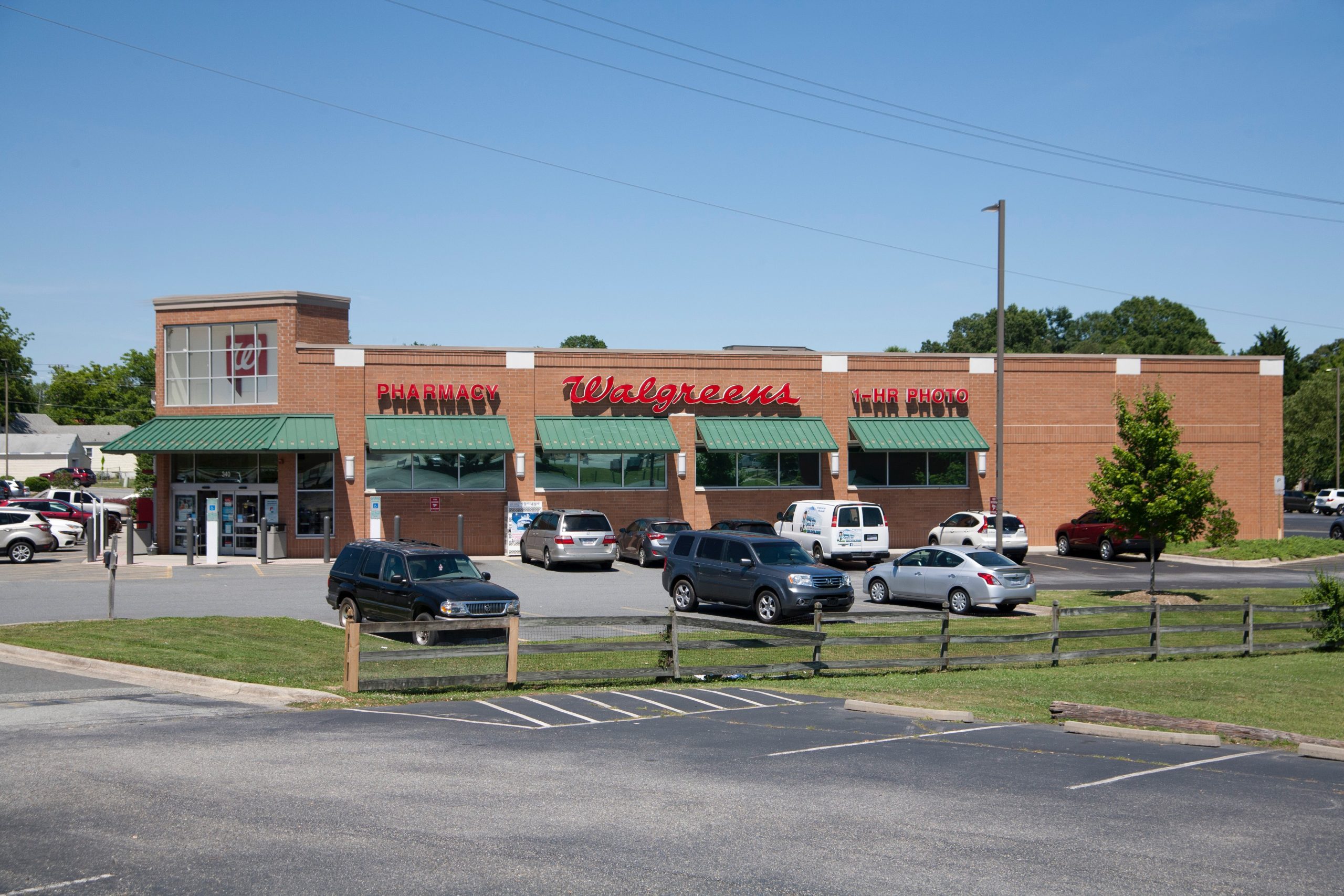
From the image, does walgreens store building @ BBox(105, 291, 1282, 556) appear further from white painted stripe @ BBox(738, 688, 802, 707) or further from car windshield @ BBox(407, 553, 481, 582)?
white painted stripe @ BBox(738, 688, 802, 707)

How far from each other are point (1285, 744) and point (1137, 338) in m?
133

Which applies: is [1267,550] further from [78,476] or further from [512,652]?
[78,476]

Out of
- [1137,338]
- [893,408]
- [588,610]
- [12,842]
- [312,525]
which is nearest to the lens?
[12,842]

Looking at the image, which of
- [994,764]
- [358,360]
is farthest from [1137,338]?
[994,764]

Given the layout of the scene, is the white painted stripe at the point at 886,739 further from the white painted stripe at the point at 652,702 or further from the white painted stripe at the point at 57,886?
the white painted stripe at the point at 57,886

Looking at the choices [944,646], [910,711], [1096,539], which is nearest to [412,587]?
[944,646]

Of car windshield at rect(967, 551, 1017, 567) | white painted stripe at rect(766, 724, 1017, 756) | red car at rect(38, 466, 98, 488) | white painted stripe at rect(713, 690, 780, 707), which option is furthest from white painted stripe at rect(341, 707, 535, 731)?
red car at rect(38, 466, 98, 488)

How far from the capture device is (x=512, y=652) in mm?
14938

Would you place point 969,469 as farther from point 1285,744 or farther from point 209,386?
point 1285,744

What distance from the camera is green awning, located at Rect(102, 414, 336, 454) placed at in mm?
36562

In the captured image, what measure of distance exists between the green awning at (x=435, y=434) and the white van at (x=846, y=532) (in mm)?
11041

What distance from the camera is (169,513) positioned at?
3875 cm

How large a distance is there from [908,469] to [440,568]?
27314mm

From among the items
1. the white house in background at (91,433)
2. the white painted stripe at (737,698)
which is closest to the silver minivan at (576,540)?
the white painted stripe at (737,698)
